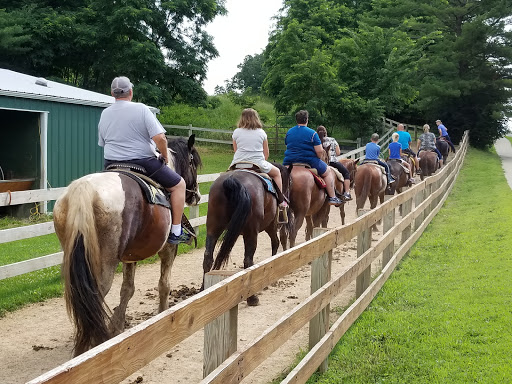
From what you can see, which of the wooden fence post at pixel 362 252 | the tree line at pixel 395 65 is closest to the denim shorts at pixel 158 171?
the wooden fence post at pixel 362 252

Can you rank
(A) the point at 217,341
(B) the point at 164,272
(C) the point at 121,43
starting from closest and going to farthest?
(A) the point at 217,341 → (B) the point at 164,272 → (C) the point at 121,43

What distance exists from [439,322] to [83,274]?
4016 millimetres

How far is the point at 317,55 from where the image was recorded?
29.0 m

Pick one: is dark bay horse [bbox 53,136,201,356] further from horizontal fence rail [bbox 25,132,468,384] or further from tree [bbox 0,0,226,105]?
tree [bbox 0,0,226,105]

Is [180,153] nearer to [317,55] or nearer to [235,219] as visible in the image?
[235,219]

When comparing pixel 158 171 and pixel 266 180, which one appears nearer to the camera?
pixel 158 171

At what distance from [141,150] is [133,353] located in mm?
3633

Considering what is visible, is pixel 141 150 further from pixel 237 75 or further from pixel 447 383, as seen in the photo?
pixel 237 75

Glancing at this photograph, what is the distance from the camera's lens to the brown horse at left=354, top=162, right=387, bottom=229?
43.2ft

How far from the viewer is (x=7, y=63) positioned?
109 ft

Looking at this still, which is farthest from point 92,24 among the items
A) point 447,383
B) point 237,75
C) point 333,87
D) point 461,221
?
point 237,75

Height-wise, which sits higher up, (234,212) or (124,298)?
(234,212)

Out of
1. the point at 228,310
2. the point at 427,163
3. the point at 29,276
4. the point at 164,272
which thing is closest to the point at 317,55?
the point at 427,163

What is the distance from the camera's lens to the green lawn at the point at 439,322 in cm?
496
